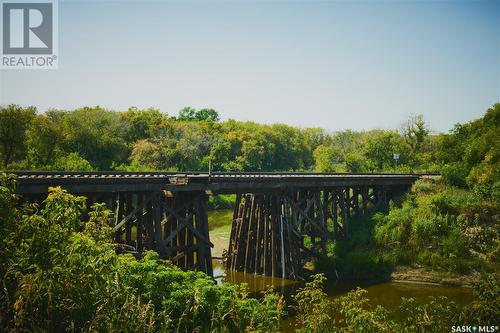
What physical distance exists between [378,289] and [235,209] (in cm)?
744

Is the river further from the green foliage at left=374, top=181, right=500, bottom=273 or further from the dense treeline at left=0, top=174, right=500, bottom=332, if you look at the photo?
the dense treeline at left=0, top=174, right=500, bottom=332

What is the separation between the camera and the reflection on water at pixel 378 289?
17078mm

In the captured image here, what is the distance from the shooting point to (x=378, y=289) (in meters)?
18.5

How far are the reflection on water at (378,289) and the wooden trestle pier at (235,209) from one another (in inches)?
22.3

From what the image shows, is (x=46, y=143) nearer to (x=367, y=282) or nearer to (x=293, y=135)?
(x=367, y=282)

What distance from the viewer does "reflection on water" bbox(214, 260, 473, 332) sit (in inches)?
672

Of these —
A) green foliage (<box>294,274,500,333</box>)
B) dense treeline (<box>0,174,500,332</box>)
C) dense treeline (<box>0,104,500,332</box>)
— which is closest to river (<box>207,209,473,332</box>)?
dense treeline (<box>0,104,500,332</box>)

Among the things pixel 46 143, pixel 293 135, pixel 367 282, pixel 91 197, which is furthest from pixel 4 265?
pixel 293 135

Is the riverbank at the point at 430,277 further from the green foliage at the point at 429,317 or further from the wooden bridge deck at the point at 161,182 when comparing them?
the green foliage at the point at 429,317

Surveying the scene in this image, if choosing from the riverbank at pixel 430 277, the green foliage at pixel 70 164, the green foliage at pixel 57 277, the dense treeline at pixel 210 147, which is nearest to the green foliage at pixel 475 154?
the dense treeline at pixel 210 147

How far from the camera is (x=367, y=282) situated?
19641mm

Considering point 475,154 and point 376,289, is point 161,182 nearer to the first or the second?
point 376,289

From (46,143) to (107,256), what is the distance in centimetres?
3230

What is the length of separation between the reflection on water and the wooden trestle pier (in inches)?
22.3
